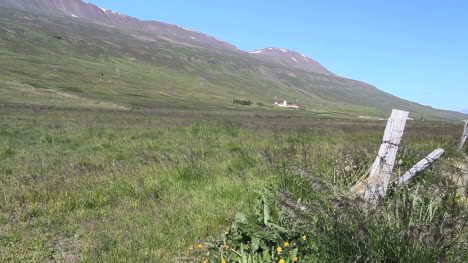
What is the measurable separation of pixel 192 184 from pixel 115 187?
4.94 ft

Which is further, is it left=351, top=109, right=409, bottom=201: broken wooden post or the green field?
left=351, top=109, right=409, bottom=201: broken wooden post

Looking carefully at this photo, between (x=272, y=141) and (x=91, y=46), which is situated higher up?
(x=91, y=46)

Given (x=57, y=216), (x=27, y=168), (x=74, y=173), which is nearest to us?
(x=57, y=216)

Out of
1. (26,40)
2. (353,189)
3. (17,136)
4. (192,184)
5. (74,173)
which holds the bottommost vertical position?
(17,136)

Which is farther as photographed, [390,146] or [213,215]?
[390,146]

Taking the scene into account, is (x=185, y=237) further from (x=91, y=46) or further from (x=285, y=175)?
(x=91, y=46)

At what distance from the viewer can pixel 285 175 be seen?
5.09 metres

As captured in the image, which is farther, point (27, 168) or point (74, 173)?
point (27, 168)

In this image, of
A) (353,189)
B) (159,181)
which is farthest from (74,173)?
(353,189)

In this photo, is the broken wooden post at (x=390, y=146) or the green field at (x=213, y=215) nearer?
the green field at (x=213, y=215)

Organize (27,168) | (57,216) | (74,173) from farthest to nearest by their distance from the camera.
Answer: (27,168) < (74,173) < (57,216)

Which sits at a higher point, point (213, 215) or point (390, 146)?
point (390, 146)

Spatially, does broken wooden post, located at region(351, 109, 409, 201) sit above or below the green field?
above

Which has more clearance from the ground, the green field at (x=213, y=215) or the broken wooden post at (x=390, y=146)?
the broken wooden post at (x=390, y=146)
